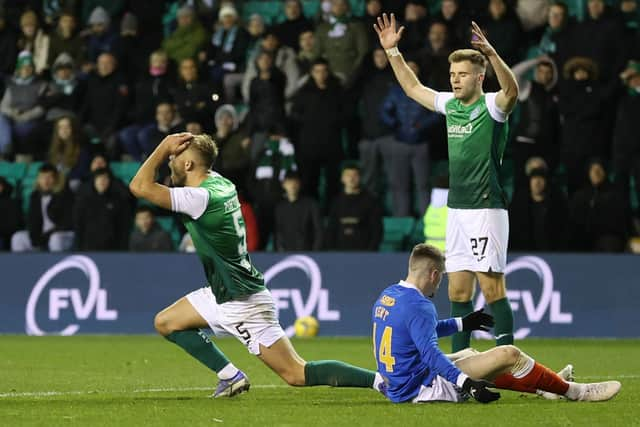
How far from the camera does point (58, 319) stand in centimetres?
1727

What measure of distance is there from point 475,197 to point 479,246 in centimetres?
37

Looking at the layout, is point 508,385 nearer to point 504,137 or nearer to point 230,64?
point 504,137

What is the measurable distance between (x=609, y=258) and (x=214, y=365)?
784 cm

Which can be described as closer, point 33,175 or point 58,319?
point 58,319

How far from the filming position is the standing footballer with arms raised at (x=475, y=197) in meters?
10.1

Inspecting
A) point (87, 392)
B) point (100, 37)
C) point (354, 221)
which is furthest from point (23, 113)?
point (87, 392)

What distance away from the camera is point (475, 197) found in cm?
1018

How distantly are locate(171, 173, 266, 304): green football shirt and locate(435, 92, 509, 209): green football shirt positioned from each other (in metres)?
1.83

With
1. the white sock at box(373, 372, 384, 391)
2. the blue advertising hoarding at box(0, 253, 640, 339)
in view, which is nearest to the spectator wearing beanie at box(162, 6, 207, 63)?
the blue advertising hoarding at box(0, 253, 640, 339)

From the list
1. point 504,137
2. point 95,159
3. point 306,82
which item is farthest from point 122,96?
point 504,137

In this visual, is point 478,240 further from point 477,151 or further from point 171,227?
point 171,227

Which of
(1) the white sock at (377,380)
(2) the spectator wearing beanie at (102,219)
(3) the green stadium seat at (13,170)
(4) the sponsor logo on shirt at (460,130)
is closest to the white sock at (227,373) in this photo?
(1) the white sock at (377,380)

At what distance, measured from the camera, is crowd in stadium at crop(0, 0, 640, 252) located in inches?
695

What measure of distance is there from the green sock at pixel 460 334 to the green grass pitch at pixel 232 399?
0.71 m
